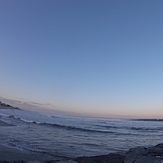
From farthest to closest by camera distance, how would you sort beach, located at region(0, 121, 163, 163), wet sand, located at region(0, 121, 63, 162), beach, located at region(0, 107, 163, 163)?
wet sand, located at region(0, 121, 63, 162), beach, located at region(0, 107, 163, 163), beach, located at region(0, 121, 163, 163)

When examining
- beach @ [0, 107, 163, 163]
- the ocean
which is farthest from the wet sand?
the ocean

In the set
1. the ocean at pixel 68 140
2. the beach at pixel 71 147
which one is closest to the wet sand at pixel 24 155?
the beach at pixel 71 147

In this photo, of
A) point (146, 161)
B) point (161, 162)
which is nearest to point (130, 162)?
point (146, 161)

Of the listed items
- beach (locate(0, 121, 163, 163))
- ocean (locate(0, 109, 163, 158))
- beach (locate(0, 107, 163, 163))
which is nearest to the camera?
beach (locate(0, 121, 163, 163))

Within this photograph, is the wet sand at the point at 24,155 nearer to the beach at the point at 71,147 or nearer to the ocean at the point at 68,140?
the beach at the point at 71,147

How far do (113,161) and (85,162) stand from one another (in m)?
1.24

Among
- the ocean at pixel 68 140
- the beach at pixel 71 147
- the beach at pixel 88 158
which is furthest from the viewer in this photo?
the ocean at pixel 68 140

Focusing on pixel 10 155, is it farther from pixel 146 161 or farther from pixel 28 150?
pixel 146 161

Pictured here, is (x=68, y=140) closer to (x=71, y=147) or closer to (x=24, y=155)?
(x=71, y=147)

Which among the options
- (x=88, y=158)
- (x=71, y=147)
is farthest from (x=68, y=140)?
(x=88, y=158)

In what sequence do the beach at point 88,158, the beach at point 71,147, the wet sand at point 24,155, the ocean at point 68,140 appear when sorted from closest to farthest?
the beach at point 88,158 → the beach at point 71,147 → the wet sand at point 24,155 → the ocean at point 68,140

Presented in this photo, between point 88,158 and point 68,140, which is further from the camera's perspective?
point 68,140

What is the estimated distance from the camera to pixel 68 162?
7.92 m

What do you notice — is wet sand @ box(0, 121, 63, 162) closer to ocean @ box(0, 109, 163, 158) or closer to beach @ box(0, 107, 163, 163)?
beach @ box(0, 107, 163, 163)
